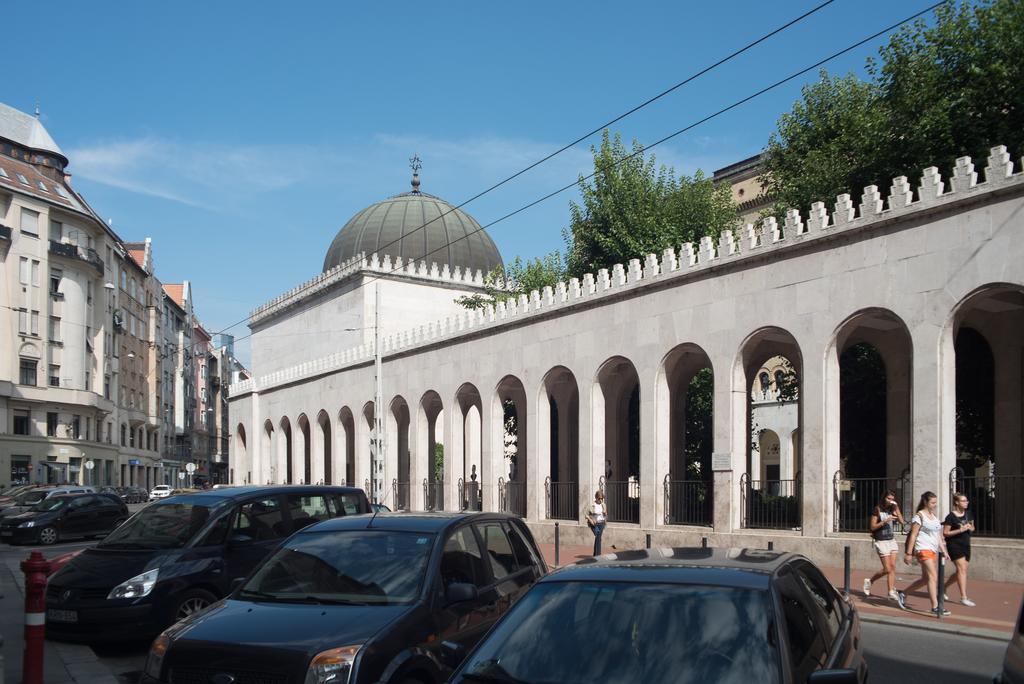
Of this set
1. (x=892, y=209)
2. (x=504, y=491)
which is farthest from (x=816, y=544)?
(x=504, y=491)

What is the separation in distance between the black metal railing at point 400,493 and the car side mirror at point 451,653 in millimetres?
35043

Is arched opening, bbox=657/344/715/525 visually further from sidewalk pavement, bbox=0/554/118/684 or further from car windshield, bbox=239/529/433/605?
car windshield, bbox=239/529/433/605

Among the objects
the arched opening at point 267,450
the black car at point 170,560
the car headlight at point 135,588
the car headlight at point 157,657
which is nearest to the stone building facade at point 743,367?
the black car at point 170,560

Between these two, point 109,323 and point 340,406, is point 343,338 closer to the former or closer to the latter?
point 340,406

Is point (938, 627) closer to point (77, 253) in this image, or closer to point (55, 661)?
point (55, 661)

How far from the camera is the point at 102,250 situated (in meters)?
63.4

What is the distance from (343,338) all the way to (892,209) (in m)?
39.5

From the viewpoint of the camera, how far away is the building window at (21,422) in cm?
5447

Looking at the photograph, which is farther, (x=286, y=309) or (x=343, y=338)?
(x=286, y=309)

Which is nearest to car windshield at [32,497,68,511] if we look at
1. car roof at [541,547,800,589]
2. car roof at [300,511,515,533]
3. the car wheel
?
the car wheel

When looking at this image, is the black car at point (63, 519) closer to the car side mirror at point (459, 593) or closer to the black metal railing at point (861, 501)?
the black metal railing at point (861, 501)

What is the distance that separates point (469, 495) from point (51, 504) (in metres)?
14.4

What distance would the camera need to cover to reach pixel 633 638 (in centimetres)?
473

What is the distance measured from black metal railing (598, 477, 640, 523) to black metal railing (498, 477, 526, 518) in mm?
4115
